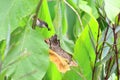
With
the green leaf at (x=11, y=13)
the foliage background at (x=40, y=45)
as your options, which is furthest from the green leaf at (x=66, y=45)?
the green leaf at (x=11, y=13)

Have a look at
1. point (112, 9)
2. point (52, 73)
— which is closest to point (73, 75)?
point (52, 73)

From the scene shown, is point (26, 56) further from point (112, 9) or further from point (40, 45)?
point (112, 9)

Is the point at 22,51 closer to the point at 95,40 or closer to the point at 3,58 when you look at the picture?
the point at 3,58

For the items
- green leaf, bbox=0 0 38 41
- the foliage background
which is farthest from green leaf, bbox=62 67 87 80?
green leaf, bbox=0 0 38 41

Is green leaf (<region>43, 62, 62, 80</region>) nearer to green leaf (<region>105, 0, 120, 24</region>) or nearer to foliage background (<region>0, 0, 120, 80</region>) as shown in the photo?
foliage background (<region>0, 0, 120, 80</region>)

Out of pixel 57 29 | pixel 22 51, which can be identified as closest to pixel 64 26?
pixel 57 29

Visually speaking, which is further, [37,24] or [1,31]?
[37,24]
